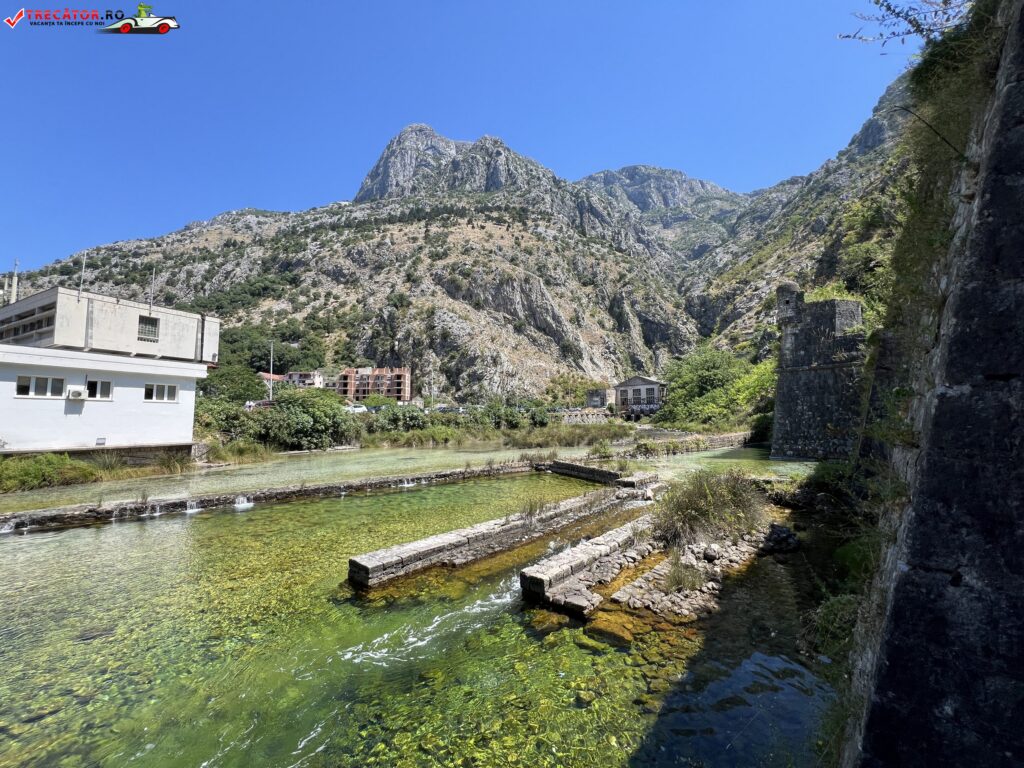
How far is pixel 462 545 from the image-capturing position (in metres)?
8.36

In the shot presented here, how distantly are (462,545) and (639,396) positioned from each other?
6078 cm

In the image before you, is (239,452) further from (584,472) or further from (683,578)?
(683,578)

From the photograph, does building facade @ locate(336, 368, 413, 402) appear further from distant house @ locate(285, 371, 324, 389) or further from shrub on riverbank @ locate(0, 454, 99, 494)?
shrub on riverbank @ locate(0, 454, 99, 494)

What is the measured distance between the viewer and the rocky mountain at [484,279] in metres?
76.8

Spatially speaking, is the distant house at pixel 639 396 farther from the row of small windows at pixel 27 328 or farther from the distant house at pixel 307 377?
the row of small windows at pixel 27 328

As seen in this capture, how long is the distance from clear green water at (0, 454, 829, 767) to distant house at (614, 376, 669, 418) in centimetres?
5420

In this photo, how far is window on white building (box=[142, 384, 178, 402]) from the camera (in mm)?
18859

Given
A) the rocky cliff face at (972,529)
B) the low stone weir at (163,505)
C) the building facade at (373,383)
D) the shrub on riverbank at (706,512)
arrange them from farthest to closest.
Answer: the building facade at (373,383) → the low stone weir at (163,505) → the shrub on riverbank at (706,512) → the rocky cliff face at (972,529)

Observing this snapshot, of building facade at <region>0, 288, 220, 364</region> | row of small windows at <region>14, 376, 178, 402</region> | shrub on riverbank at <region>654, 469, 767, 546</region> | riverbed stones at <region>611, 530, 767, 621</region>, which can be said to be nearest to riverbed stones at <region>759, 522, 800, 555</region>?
riverbed stones at <region>611, 530, 767, 621</region>

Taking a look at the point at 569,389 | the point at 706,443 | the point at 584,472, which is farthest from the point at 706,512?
the point at 569,389

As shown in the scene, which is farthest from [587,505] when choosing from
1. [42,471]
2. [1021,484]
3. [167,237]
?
[167,237]

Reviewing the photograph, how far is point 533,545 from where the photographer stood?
8.95 m

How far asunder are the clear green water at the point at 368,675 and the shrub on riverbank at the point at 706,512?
1158 mm

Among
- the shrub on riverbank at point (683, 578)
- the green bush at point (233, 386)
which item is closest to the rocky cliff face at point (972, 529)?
the shrub on riverbank at point (683, 578)
